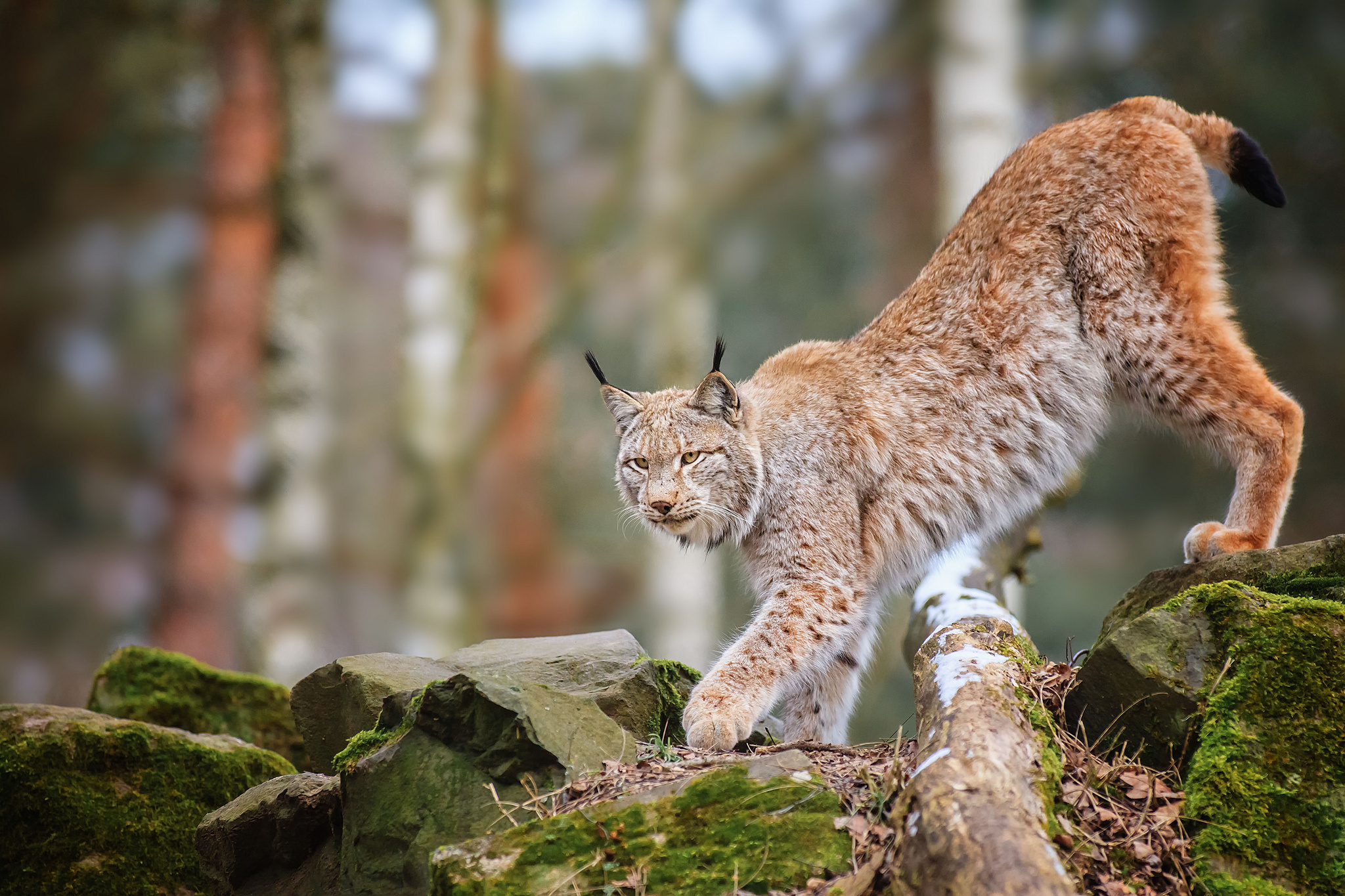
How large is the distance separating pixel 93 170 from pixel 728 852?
1179 cm

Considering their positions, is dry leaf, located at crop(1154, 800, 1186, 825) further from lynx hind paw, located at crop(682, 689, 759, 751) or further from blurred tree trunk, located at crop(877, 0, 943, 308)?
blurred tree trunk, located at crop(877, 0, 943, 308)

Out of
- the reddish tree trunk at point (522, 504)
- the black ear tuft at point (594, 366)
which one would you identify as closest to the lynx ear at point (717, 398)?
the black ear tuft at point (594, 366)

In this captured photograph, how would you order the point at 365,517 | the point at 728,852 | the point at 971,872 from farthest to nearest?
the point at 365,517 < the point at 728,852 < the point at 971,872

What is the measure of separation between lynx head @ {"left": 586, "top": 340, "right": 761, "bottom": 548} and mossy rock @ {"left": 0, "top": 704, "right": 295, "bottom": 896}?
2.10m

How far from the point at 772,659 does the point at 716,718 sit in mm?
571

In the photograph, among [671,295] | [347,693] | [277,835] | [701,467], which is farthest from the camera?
[671,295]

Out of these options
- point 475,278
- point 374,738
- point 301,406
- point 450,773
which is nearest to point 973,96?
point 475,278

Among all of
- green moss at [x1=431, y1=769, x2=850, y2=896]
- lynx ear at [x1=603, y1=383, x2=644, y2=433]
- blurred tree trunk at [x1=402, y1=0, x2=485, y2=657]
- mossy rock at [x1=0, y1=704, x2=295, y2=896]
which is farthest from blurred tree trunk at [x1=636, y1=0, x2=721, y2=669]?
green moss at [x1=431, y1=769, x2=850, y2=896]

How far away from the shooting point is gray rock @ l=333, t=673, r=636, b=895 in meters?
2.91

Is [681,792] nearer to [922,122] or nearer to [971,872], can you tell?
[971,872]

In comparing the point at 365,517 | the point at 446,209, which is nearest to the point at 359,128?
the point at 446,209

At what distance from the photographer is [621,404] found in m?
5.02

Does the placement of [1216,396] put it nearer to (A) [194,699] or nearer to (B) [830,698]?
(B) [830,698]

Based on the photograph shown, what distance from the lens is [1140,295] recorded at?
14.5 feet
